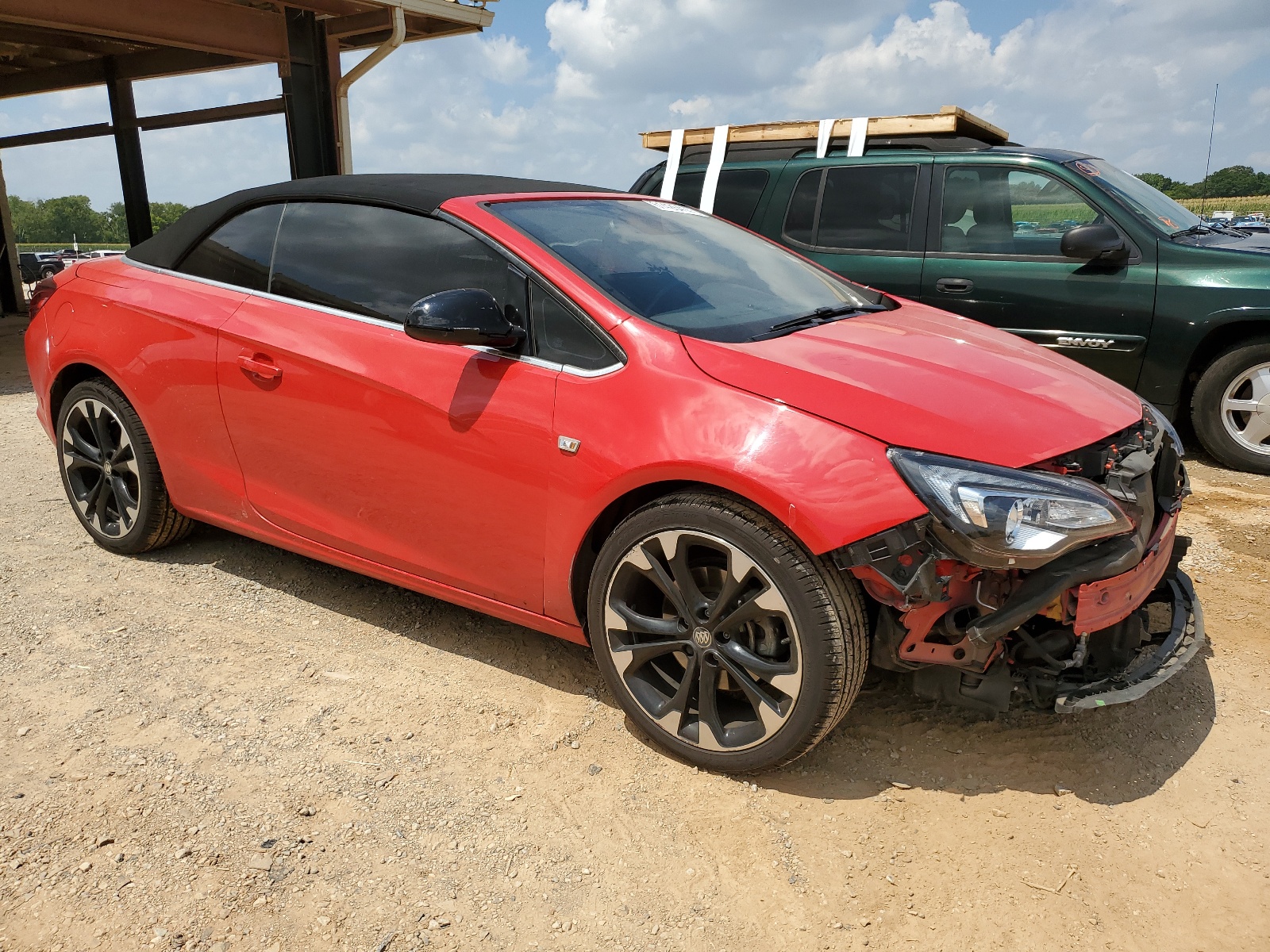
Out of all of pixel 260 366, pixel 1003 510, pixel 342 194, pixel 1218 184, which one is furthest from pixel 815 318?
pixel 1218 184

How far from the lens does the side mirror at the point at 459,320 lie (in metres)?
2.68

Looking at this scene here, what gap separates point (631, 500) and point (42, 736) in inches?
74.6

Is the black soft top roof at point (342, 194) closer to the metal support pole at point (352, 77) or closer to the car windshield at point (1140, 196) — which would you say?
the car windshield at point (1140, 196)

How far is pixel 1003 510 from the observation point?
2219mm

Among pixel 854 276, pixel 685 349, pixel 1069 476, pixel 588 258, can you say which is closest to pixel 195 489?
pixel 588 258

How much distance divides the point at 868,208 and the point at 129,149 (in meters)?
10.3

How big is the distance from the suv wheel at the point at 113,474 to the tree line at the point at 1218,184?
620cm

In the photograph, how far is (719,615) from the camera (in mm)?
2527

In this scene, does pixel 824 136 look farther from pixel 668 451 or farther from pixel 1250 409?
pixel 668 451

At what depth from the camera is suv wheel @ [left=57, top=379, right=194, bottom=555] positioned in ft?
12.8

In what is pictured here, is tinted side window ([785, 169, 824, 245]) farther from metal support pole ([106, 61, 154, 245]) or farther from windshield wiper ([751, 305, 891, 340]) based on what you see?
metal support pole ([106, 61, 154, 245])

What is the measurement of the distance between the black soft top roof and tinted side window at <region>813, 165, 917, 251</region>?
116 inches

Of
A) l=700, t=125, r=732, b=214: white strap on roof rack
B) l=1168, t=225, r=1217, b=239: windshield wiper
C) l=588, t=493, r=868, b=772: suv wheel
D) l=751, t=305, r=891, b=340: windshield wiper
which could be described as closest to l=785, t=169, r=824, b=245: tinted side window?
l=700, t=125, r=732, b=214: white strap on roof rack

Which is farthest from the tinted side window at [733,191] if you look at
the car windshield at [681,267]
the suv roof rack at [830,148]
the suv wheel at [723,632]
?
the suv wheel at [723,632]
